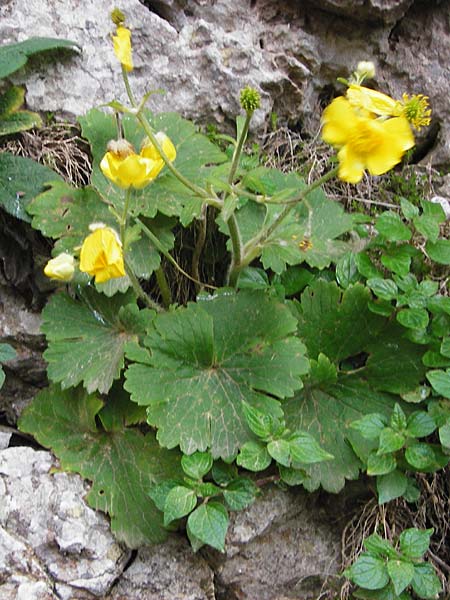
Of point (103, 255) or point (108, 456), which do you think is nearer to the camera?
point (103, 255)

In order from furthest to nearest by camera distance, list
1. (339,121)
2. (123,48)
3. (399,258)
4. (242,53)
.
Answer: (242,53)
(399,258)
(123,48)
(339,121)

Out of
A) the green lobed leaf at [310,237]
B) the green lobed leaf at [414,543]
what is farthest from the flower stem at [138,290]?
the green lobed leaf at [414,543]

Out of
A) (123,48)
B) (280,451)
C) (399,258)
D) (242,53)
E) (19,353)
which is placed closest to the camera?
(123,48)

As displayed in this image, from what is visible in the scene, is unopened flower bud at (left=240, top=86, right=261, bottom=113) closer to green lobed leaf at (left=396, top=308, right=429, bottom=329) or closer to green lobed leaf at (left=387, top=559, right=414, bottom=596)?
green lobed leaf at (left=396, top=308, right=429, bottom=329)

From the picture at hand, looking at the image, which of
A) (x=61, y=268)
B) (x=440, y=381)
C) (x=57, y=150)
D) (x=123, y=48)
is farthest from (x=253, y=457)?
(x=57, y=150)

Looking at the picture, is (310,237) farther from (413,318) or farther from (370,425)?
(370,425)

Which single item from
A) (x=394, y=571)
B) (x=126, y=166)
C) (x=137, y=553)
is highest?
(x=126, y=166)

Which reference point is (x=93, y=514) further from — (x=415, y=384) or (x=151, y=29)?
(x=151, y=29)

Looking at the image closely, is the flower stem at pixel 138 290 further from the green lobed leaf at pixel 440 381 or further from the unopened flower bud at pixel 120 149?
the green lobed leaf at pixel 440 381
